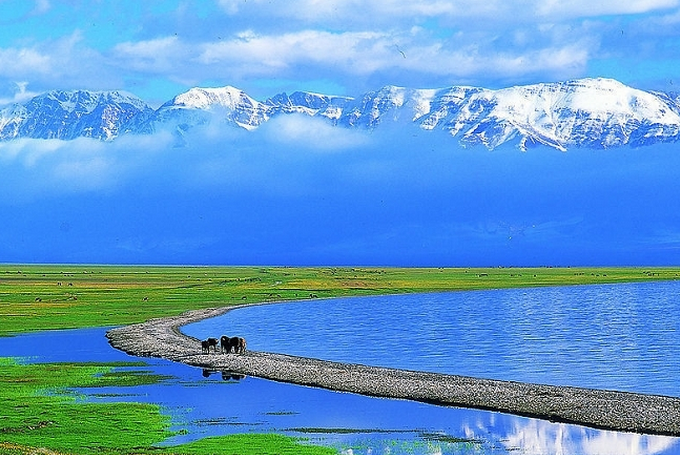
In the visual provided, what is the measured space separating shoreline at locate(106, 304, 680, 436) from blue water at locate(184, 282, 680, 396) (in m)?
4.43

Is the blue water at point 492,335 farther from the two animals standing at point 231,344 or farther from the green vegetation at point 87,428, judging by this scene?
the green vegetation at point 87,428

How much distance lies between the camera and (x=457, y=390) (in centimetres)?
5666

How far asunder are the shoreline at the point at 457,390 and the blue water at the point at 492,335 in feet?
14.5

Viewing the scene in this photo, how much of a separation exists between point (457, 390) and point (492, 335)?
40.2 m

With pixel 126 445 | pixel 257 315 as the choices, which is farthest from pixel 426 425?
pixel 257 315

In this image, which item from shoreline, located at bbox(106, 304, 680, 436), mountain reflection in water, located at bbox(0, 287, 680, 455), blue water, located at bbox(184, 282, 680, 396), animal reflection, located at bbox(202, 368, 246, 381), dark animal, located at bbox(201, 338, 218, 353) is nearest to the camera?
mountain reflection in water, located at bbox(0, 287, 680, 455)

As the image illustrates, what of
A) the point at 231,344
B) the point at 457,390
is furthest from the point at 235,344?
the point at 457,390

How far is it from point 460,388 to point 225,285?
141 meters

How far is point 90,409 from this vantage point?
4903cm

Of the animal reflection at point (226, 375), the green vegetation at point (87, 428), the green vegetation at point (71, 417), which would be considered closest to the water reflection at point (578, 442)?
the green vegetation at point (87, 428)

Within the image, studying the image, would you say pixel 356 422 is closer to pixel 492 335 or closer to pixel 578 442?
pixel 578 442

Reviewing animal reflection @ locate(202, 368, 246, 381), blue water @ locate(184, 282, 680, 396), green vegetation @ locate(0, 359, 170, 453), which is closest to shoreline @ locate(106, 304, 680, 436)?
animal reflection @ locate(202, 368, 246, 381)

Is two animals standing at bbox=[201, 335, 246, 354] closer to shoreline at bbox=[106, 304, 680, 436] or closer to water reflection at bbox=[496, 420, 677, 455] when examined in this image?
shoreline at bbox=[106, 304, 680, 436]

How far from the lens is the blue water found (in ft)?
223
